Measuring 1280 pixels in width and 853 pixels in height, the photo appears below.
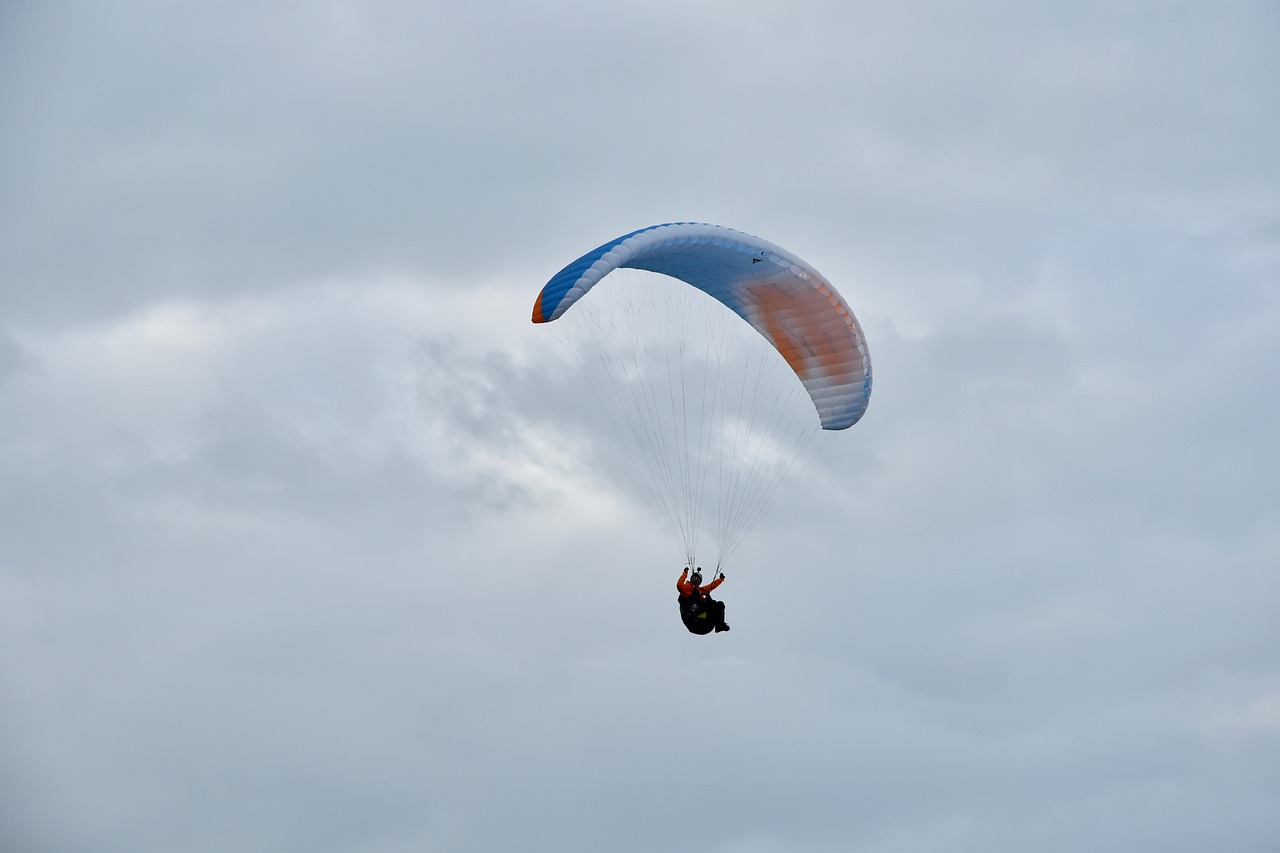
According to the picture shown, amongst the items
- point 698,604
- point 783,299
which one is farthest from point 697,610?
point 783,299

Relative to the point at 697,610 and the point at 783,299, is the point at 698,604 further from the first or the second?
the point at 783,299

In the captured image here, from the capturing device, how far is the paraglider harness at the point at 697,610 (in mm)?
41438

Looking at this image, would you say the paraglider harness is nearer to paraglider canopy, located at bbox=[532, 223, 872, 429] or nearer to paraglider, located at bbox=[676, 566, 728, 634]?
paraglider, located at bbox=[676, 566, 728, 634]

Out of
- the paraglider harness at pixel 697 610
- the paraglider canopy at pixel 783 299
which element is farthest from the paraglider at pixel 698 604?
the paraglider canopy at pixel 783 299

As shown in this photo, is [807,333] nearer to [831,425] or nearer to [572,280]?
[831,425]

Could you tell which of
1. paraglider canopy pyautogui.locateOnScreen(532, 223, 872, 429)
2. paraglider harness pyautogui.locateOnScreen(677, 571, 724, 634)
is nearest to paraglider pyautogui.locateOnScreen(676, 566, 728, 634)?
paraglider harness pyautogui.locateOnScreen(677, 571, 724, 634)

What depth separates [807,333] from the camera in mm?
44312

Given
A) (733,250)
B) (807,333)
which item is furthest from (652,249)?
(807,333)

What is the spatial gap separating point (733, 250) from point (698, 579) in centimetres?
680

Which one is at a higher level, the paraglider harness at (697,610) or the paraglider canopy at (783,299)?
the paraglider canopy at (783,299)

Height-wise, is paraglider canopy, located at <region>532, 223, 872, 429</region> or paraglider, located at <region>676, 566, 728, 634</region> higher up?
paraglider canopy, located at <region>532, 223, 872, 429</region>

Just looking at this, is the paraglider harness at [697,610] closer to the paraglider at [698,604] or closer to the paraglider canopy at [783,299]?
the paraglider at [698,604]

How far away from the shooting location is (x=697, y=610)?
4141 centimetres

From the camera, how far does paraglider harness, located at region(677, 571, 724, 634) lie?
136 feet
